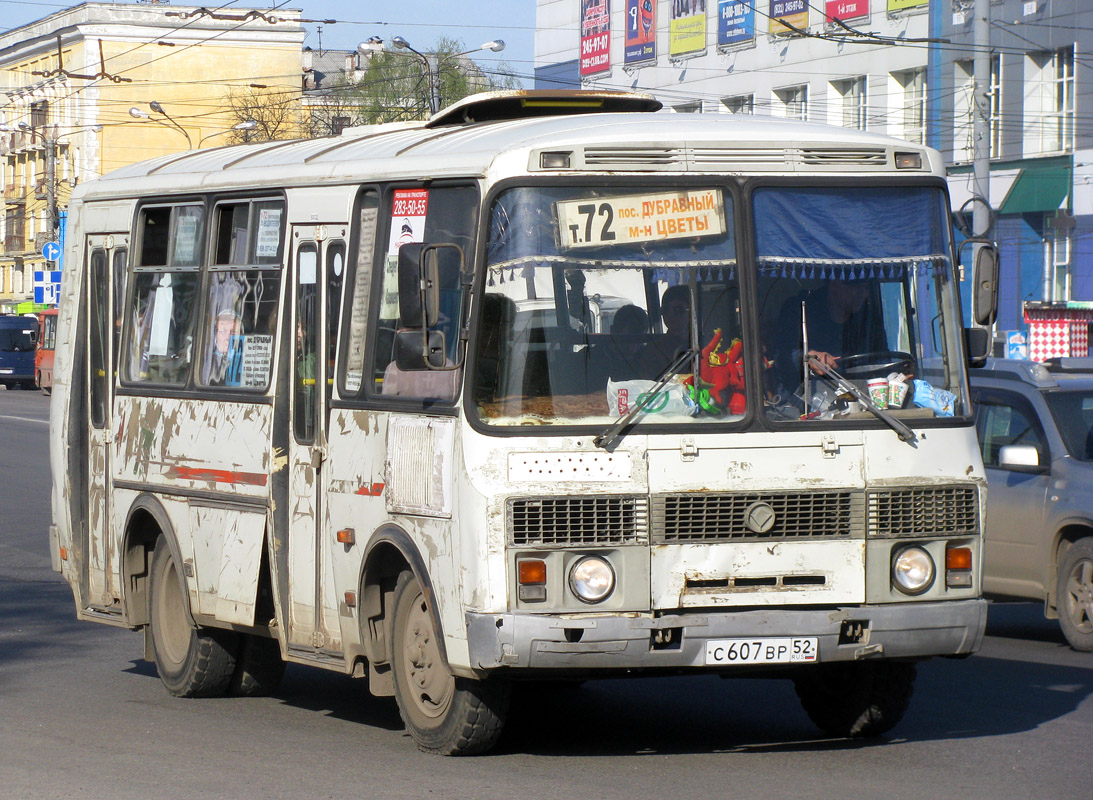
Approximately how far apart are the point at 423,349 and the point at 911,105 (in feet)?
118

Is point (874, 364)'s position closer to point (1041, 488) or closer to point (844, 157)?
point (844, 157)

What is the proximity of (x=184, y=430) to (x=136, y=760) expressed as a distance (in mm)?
2284

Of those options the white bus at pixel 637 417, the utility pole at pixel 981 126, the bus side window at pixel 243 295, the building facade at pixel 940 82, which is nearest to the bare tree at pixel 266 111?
the building facade at pixel 940 82

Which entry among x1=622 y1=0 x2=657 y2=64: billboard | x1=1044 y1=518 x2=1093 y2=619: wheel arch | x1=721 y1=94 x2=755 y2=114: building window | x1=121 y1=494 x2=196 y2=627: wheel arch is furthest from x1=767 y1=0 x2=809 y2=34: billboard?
x1=121 y1=494 x2=196 y2=627: wheel arch

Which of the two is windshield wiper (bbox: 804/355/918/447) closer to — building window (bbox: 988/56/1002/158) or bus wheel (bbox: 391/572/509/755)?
bus wheel (bbox: 391/572/509/755)

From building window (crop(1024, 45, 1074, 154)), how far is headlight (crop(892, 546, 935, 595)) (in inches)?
1225

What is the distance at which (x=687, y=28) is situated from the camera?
4925cm

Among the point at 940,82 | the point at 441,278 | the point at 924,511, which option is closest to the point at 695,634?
the point at 924,511

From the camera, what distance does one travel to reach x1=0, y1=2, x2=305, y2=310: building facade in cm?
7700

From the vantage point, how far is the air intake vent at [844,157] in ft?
24.7

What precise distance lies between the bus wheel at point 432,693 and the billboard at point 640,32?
44.3m

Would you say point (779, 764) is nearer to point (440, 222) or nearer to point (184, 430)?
point (440, 222)

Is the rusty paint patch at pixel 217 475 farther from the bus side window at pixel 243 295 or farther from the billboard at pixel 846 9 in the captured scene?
the billboard at pixel 846 9

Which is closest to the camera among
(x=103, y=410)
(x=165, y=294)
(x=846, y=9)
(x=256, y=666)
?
(x=256, y=666)
